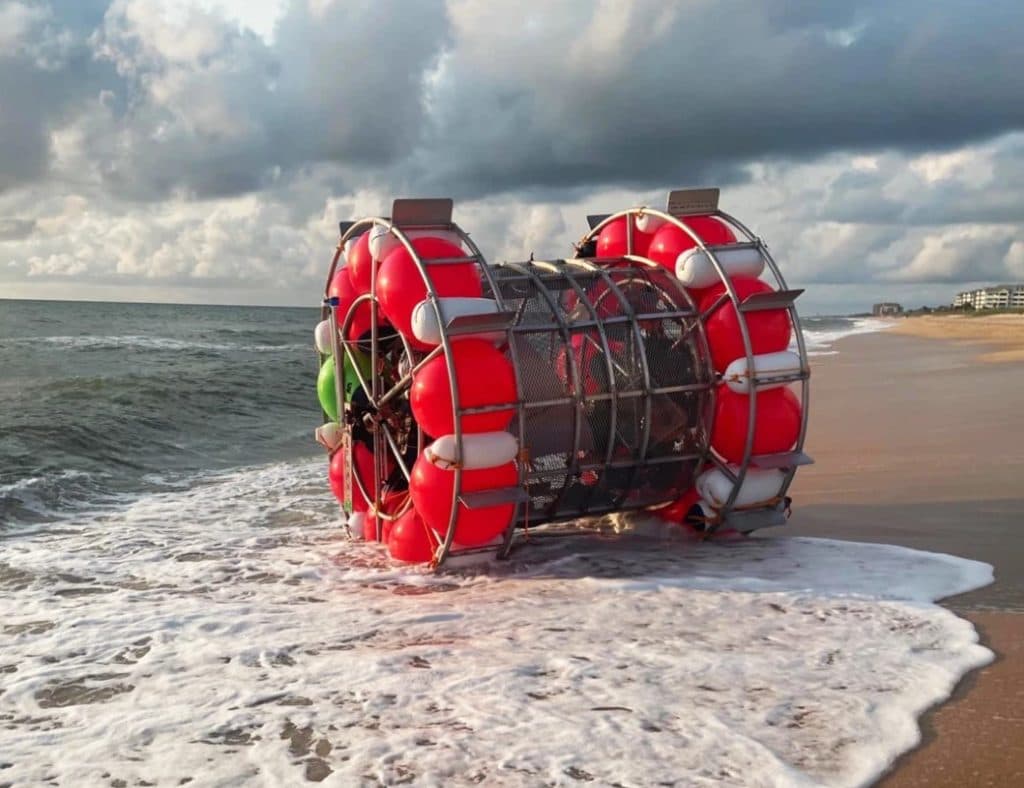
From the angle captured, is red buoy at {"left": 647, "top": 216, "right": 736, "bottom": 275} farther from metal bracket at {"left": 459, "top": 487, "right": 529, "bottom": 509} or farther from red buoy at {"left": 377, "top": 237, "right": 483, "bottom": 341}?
metal bracket at {"left": 459, "top": 487, "right": 529, "bottom": 509}

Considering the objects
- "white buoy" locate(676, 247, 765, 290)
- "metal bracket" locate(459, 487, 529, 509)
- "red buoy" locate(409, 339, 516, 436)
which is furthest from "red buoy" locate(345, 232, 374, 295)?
"white buoy" locate(676, 247, 765, 290)

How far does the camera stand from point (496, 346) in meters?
7.18

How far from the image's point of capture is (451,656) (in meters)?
5.50

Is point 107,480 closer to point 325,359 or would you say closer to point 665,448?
point 325,359

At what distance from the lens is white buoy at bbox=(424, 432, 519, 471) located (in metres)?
6.88

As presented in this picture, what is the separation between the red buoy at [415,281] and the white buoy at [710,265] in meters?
1.82

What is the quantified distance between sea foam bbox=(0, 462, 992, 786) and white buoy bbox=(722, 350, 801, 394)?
1352mm

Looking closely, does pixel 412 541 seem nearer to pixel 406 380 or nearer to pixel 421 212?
pixel 406 380

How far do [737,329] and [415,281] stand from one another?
2.62 metres

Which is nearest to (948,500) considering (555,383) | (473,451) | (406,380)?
(555,383)

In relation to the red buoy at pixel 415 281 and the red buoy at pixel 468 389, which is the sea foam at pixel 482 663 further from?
the red buoy at pixel 415 281

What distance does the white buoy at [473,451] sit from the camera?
688 cm

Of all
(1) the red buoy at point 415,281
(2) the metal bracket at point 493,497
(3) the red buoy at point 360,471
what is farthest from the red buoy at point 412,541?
(1) the red buoy at point 415,281

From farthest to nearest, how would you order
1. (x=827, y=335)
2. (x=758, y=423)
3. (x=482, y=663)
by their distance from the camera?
(x=827, y=335) < (x=758, y=423) < (x=482, y=663)
